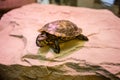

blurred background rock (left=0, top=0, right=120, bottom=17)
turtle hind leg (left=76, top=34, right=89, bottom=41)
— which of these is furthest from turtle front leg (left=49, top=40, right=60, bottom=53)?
blurred background rock (left=0, top=0, right=120, bottom=17)

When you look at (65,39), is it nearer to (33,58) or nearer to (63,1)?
(33,58)

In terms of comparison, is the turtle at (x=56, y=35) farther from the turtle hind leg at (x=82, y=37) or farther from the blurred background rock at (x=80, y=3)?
the blurred background rock at (x=80, y=3)

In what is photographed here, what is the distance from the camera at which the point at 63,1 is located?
328 centimetres

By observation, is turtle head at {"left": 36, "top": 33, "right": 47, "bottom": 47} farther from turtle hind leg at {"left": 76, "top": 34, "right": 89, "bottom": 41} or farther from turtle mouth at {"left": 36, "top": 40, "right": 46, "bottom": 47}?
turtle hind leg at {"left": 76, "top": 34, "right": 89, "bottom": 41}

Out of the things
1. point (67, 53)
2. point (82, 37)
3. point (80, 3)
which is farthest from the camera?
point (80, 3)

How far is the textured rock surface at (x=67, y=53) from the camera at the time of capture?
1262mm

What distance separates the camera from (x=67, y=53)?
4.47 ft

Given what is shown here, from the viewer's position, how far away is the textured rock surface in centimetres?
126

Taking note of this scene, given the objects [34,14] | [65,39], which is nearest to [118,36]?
[65,39]

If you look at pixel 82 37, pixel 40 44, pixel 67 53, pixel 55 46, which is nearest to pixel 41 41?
pixel 40 44

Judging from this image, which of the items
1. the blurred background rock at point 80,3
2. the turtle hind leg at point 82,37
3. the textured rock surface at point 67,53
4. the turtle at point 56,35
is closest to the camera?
the textured rock surface at point 67,53

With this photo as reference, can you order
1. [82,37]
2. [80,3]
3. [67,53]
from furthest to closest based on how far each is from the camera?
[80,3] → [82,37] → [67,53]

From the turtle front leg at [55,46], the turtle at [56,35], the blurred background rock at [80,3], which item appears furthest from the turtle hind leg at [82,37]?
the blurred background rock at [80,3]

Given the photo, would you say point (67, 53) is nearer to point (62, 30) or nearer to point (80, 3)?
point (62, 30)
